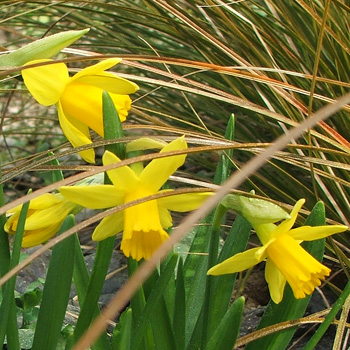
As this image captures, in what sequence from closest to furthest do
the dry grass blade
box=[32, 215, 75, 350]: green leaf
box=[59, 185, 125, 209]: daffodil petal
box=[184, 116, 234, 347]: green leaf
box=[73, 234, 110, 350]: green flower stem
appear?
the dry grass blade
box=[59, 185, 125, 209]: daffodil petal
box=[32, 215, 75, 350]: green leaf
box=[73, 234, 110, 350]: green flower stem
box=[184, 116, 234, 347]: green leaf

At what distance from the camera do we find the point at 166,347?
0.98m

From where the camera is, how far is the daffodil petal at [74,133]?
32.8 inches

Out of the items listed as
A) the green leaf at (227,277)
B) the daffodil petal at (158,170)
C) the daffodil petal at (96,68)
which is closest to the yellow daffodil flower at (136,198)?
the daffodil petal at (158,170)

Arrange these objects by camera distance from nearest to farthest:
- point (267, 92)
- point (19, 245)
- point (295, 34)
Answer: point (19, 245), point (295, 34), point (267, 92)

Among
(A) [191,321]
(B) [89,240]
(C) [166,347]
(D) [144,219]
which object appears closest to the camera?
(D) [144,219]

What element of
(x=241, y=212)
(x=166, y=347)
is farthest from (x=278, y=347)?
(x=241, y=212)

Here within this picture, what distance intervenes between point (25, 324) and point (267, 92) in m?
0.86

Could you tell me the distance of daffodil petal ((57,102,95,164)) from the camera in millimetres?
833

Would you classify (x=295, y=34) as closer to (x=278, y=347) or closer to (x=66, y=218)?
(x=278, y=347)

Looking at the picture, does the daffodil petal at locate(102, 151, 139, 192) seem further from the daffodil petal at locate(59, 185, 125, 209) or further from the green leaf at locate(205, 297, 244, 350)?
the green leaf at locate(205, 297, 244, 350)

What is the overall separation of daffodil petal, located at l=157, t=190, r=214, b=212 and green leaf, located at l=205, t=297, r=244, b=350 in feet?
0.49

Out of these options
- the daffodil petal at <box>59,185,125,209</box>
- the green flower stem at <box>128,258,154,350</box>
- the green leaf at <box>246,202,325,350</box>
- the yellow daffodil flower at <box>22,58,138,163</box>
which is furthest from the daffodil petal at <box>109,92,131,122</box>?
the green leaf at <box>246,202,325,350</box>

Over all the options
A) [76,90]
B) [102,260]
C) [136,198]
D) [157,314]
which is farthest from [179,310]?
[76,90]

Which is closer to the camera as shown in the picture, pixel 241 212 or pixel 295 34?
pixel 241 212
